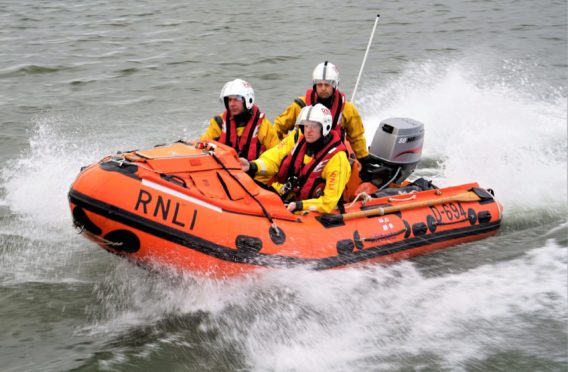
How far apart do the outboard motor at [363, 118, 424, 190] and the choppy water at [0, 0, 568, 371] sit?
864mm

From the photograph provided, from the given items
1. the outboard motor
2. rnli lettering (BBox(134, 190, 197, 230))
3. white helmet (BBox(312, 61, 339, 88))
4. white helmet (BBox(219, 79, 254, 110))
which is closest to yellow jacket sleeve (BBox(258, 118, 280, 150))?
white helmet (BBox(219, 79, 254, 110))

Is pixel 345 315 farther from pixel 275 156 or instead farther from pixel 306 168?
pixel 275 156

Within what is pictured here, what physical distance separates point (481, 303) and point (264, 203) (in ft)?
6.19

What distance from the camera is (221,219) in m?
4.67

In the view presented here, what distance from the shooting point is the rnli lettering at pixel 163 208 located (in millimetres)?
4438

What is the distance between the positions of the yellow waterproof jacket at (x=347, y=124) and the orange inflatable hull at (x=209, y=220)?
107 centimetres

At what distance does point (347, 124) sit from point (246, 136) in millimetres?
1196

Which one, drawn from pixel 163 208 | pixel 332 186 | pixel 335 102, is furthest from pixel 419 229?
pixel 163 208

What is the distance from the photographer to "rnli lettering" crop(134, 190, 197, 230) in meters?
4.44

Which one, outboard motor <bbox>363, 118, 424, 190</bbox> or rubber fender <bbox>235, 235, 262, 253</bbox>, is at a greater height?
outboard motor <bbox>363, 118, 424, 190</bbox>

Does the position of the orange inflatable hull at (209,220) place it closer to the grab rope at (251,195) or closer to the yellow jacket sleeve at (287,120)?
the grab rope at (251,195)

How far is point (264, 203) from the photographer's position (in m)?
4.96

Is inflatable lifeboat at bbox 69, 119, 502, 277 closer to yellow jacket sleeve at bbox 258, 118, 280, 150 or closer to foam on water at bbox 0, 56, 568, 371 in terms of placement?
foam on water at bbox 0, 56, 568, 371

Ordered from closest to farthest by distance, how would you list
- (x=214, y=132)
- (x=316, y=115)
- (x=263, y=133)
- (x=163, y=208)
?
1. (x=163, y=208)
2. (x=316, y=115)
3. (x=263, y=133)
4. (x=214, y=132)
